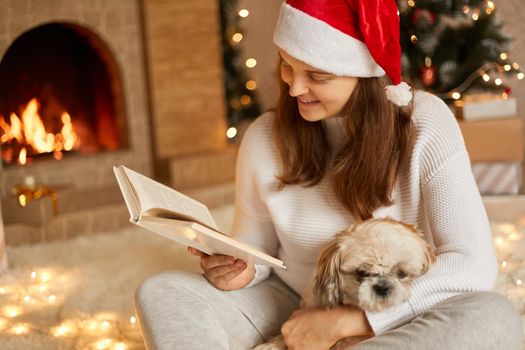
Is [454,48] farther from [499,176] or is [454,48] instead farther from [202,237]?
[202,237]

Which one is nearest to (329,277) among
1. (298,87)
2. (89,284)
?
(298,87)

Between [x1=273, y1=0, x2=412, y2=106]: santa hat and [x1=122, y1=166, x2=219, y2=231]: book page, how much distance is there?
43 cm

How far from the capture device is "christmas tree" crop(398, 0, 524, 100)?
3.62 meters

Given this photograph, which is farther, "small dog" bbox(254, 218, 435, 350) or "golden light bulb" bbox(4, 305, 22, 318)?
"golden light bulb" bbox(4, 305, 22, 318)

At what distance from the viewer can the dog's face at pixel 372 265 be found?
4.66ft

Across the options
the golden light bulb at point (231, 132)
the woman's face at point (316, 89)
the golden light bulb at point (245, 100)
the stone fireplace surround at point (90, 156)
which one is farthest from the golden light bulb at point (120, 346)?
the golden light bulb at point (245, 100)

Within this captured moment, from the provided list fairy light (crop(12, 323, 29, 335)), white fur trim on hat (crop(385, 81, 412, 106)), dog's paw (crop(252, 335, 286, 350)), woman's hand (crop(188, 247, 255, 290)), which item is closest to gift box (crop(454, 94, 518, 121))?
white fur trim on hat (crop(385, 81, 412, 106))

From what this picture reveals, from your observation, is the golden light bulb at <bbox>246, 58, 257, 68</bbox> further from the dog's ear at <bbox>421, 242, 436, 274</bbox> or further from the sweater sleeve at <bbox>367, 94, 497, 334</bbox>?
the dog's ear at <bbox>421, 242, 436, 274</bbox>

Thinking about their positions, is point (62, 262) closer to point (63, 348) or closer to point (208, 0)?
point (63, 348)

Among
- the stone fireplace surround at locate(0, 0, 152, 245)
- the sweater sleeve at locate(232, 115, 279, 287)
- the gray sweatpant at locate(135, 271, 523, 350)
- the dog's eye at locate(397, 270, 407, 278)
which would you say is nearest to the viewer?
the gray sweatpant at locate(135, 271, 523, 350)

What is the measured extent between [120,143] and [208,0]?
A: 94cm

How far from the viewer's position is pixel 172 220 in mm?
1361

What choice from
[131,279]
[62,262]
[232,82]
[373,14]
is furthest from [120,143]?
[373,14]

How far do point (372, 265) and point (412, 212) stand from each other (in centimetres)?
32
